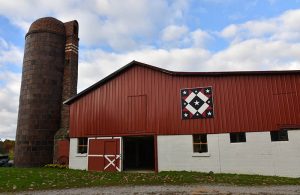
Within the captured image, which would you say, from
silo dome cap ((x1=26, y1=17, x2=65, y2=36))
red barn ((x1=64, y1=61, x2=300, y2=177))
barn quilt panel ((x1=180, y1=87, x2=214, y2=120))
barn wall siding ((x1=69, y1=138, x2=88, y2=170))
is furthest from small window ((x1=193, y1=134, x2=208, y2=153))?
silo dome cap ((x1=26, y1=17, x2=65, y2=36))

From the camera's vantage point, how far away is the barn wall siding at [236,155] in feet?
56.4

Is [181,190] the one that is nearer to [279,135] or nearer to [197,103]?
[197,103]

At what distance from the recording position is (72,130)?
23.7 m

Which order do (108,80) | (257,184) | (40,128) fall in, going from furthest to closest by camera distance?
(40,128) → (108,80) → (257,184)

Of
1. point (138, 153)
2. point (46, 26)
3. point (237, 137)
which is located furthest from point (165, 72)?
point (46, 26)

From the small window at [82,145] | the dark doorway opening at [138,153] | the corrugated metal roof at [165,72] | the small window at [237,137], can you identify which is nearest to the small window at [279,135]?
the small window at [237,137]

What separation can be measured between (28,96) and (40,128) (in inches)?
138

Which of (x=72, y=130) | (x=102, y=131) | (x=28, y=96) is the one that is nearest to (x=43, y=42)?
(x=28, y=96)

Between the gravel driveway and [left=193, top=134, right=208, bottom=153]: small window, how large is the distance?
6.31 metres

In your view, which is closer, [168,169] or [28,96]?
[168,169]

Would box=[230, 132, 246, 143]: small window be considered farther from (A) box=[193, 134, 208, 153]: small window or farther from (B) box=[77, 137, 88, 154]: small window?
(B) box=[77, 137, 88, 154]: small window

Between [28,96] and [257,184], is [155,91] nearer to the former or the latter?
[257,184]

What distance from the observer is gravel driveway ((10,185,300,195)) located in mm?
11624

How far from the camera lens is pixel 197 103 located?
19.9 meters
